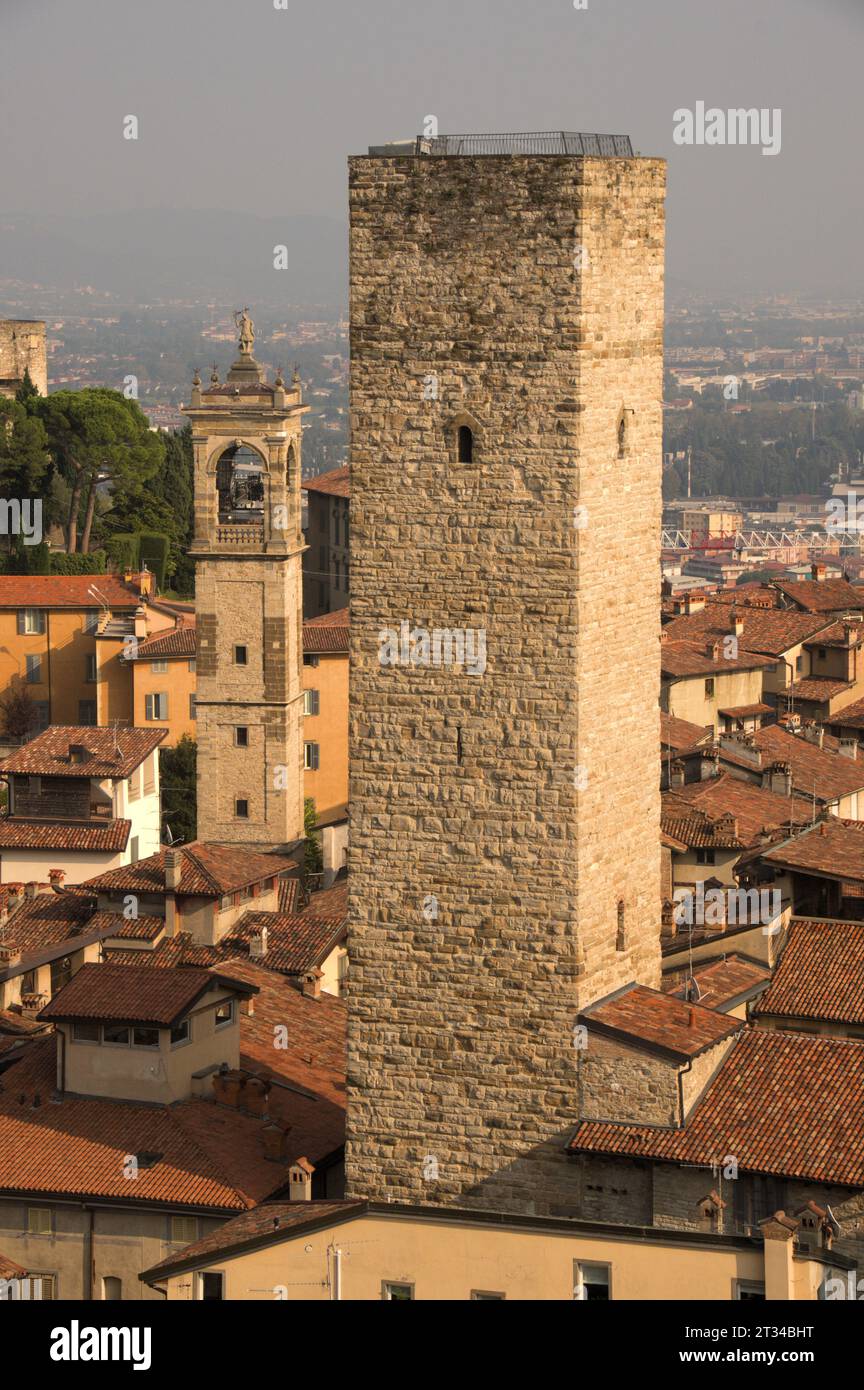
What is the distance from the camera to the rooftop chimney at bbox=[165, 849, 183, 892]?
39938 millimetres

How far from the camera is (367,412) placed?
24.5m

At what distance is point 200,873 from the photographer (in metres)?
40.4

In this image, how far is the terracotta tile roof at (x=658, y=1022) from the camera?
2448cm

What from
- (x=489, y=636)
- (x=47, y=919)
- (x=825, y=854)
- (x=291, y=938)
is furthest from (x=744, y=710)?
(x=489, y=636)

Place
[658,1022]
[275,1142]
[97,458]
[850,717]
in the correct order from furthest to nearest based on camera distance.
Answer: [97,458] → [850,717] → [275,1142] → [658,1022]

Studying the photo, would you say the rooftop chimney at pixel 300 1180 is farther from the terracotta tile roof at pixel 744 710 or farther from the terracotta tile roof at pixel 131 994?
the terracotta tile roof at pixel 744 710

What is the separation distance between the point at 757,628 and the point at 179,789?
40.1ft

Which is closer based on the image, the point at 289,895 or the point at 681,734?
the point at 289,895

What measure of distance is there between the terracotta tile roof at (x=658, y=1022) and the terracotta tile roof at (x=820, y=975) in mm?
2331

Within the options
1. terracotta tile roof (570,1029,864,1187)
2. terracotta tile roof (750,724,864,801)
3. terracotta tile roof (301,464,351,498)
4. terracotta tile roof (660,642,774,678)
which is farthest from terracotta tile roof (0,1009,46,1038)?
terracotta tile roof (301,464,351,498)

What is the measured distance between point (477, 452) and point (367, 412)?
102 centimetres

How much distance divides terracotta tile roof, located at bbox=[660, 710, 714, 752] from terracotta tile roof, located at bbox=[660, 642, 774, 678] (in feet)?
9.12

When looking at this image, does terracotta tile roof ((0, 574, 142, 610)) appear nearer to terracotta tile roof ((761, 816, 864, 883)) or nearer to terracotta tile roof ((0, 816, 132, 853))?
terracotta tile roof ((0, 816, 132, 853))

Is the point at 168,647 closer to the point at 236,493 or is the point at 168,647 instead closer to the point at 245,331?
the point at 245,331
